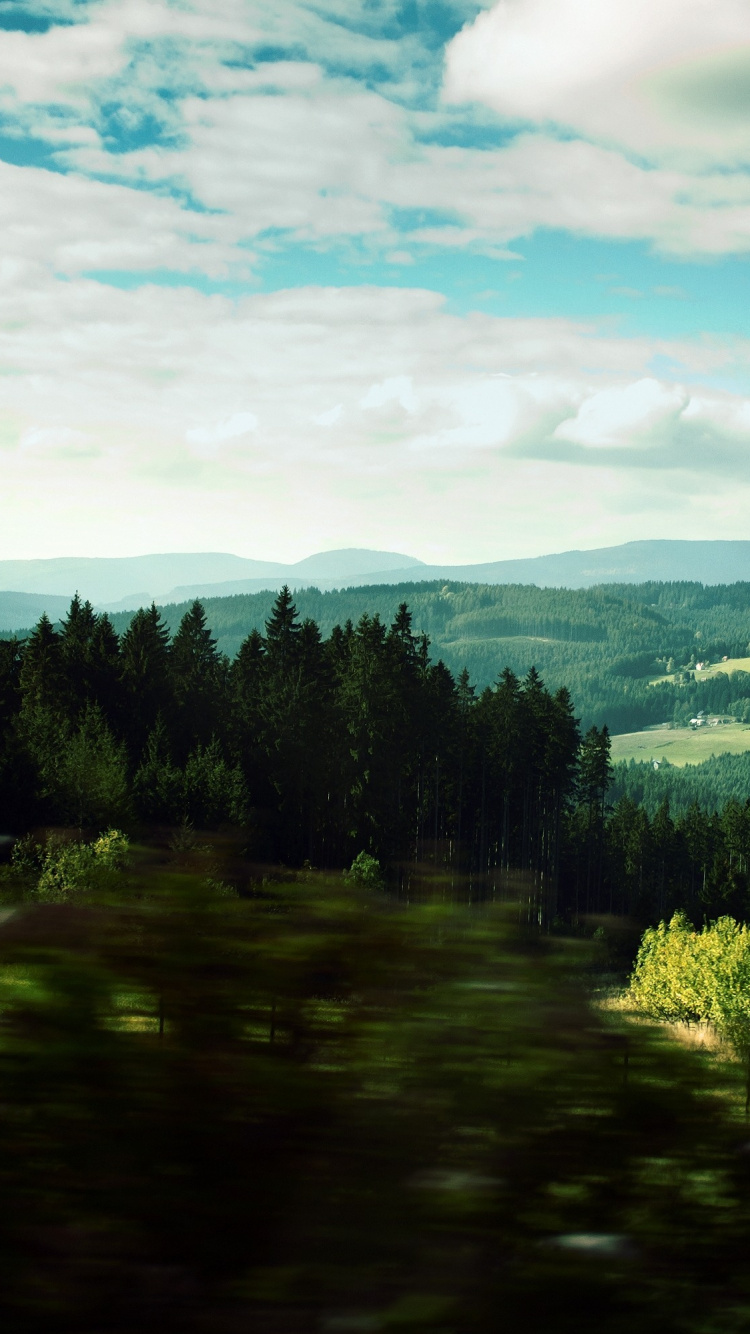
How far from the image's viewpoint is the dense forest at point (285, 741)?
1458 inches

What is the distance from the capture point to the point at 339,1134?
3.21m

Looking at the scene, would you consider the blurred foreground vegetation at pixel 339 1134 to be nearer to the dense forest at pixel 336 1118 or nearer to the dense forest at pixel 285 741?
the dense forest at pixel 336 1118

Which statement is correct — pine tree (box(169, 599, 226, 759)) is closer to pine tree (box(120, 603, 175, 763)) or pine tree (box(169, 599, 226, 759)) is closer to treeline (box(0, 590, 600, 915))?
treeline (box(0, 590, 600, 915))

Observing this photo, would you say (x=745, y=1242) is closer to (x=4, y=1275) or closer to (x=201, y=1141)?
(x=201, y=1141)

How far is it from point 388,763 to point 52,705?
15427 mm

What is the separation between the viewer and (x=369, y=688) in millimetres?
50156

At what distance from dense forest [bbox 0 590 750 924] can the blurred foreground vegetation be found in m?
25.5

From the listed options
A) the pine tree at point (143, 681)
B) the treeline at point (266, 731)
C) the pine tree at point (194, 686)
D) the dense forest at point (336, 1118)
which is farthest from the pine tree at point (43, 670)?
the dense forest at point (336, 1118)

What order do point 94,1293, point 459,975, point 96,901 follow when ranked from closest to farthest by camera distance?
point 94,1293 → point 459,975 → point 96,901

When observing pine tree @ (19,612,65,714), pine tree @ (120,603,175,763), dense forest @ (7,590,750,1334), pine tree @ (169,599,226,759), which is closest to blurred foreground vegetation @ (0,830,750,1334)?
dense forest @ (7,590,750,1334)

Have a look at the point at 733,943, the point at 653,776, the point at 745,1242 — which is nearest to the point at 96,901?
the point at 745,1242

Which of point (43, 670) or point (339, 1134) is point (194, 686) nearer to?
point (43, 670)

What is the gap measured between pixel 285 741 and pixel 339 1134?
147 ft

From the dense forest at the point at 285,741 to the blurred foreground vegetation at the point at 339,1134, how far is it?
→ 1003 inches
